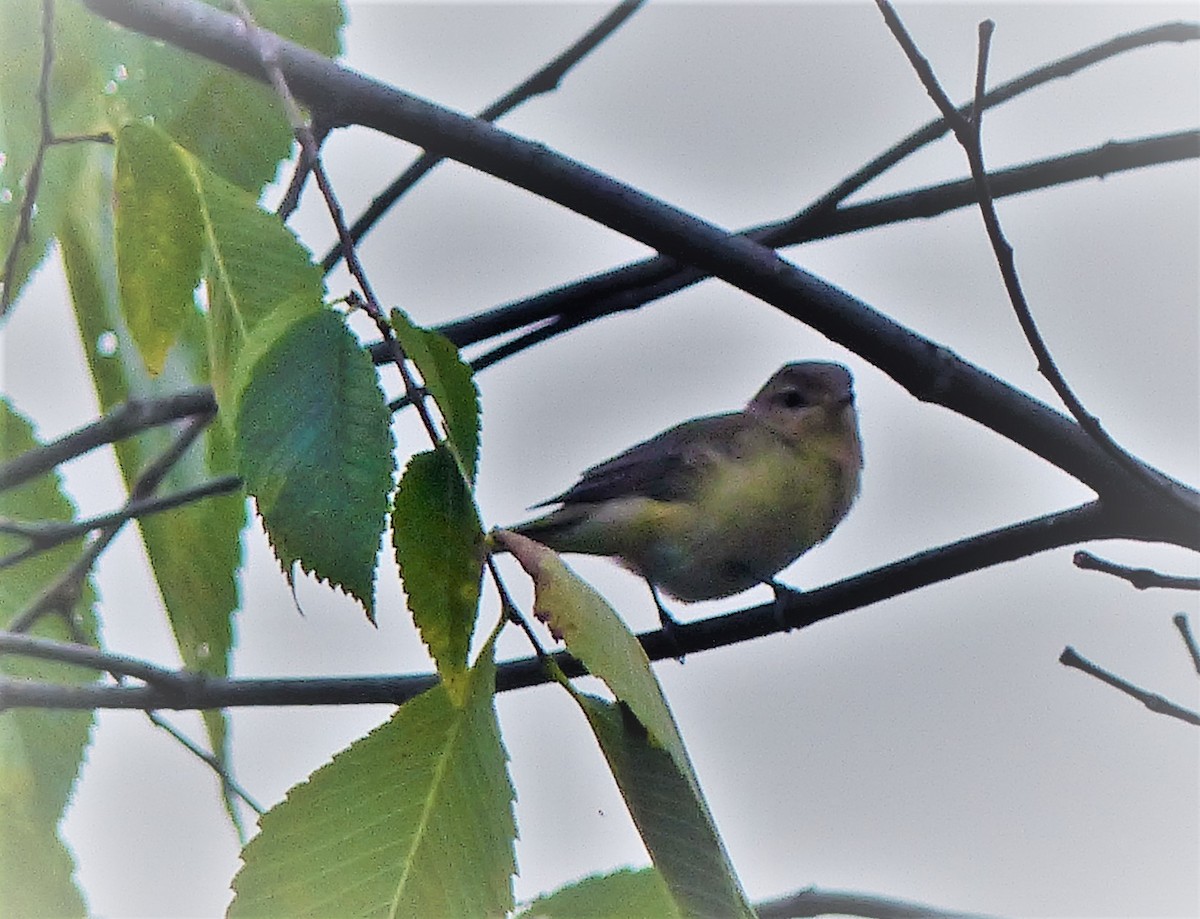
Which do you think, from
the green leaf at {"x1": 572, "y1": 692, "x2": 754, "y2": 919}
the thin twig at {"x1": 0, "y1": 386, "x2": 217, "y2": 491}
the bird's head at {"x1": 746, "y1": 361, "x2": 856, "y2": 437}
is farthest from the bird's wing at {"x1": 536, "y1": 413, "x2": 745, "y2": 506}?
the green leaf at {"x1": 572, "y1": 692, "x2": 754, "y2": 919}

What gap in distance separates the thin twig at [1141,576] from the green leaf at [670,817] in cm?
76

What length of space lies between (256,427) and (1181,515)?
1.04 metres

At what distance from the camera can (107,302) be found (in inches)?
40.6

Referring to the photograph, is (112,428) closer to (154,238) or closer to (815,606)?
(154,238)

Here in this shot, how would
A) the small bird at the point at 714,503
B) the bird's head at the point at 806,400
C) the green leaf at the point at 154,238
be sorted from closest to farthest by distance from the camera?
the green leaf at the point at 154,238 → the small bird at the point at 714,503 → the bird's head at the point at 806,400

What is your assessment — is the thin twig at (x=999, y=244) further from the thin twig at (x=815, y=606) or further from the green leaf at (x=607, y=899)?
the green leaf at (x=607, y=899)

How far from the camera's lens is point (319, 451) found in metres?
0.67

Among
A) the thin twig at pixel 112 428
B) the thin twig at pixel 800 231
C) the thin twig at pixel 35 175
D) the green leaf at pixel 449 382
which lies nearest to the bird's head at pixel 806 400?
the thin twig at pixel 800 231

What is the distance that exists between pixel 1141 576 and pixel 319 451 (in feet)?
2.97

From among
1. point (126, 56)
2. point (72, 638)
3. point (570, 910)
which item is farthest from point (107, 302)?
point (570, 910)

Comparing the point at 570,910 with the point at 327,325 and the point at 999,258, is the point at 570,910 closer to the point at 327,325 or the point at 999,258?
the point at 327,325

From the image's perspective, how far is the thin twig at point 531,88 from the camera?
5.63 ft

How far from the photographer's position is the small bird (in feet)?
9.12

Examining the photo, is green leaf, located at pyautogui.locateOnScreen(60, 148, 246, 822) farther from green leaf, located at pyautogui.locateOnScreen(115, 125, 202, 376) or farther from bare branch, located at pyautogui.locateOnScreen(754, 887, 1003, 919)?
bare branch, located at pyautogui.locateOnScreen(754, 887, 1003, 919)
